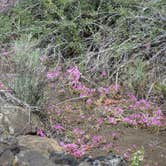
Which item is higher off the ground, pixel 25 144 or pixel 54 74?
pixel 54 74

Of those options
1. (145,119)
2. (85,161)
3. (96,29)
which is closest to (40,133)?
(145,119)

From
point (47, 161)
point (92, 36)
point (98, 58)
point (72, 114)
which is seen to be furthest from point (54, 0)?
point (47, 161)

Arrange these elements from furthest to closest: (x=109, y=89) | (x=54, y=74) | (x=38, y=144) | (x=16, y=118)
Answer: (x=54, y=74), (x=109, y=89), (x=16, y=118), (x=38, y=144)

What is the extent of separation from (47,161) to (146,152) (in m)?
1.36

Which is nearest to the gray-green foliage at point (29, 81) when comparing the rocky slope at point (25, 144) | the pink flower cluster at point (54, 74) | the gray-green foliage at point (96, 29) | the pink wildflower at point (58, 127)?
the rocky slope at point (25, 144)

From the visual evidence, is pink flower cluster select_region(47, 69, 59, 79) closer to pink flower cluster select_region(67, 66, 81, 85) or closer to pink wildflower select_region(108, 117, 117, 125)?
pink flower cluster select_region(67, 66, 81, 85)

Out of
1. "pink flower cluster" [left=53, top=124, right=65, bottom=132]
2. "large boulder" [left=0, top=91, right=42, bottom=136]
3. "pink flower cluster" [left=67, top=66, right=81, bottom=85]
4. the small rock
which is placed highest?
"pink flower cluster" [left=67, top=66, right=81, bottom=85]

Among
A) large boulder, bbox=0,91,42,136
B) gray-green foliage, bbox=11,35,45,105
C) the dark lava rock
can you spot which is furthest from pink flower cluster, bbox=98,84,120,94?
the dark lava rock

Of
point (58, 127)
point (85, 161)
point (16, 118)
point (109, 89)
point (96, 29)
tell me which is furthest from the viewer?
point (96, 29)

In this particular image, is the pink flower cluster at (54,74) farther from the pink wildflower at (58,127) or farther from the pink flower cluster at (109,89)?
the pink wildflower at (58,127)

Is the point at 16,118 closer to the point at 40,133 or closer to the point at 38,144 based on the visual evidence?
the point at 40,133

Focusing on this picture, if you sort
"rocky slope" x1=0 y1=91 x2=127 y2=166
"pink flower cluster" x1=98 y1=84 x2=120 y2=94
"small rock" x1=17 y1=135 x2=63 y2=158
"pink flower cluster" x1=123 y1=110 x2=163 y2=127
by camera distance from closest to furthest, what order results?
1. "rocky slope" x1=0 y1=91 x2=127 y2=166
2. "small rock" x1=17 y1=135 x2=63 y2=158
3. "pink flower cluster" x1=123 y1=110 x2=163 y2=127
4. "pink flower cluster" x1=98 y1=84 x2=120 y2=94

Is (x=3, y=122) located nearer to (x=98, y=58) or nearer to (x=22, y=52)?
(x=22, y=52)

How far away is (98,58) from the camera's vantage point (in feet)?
16.8
